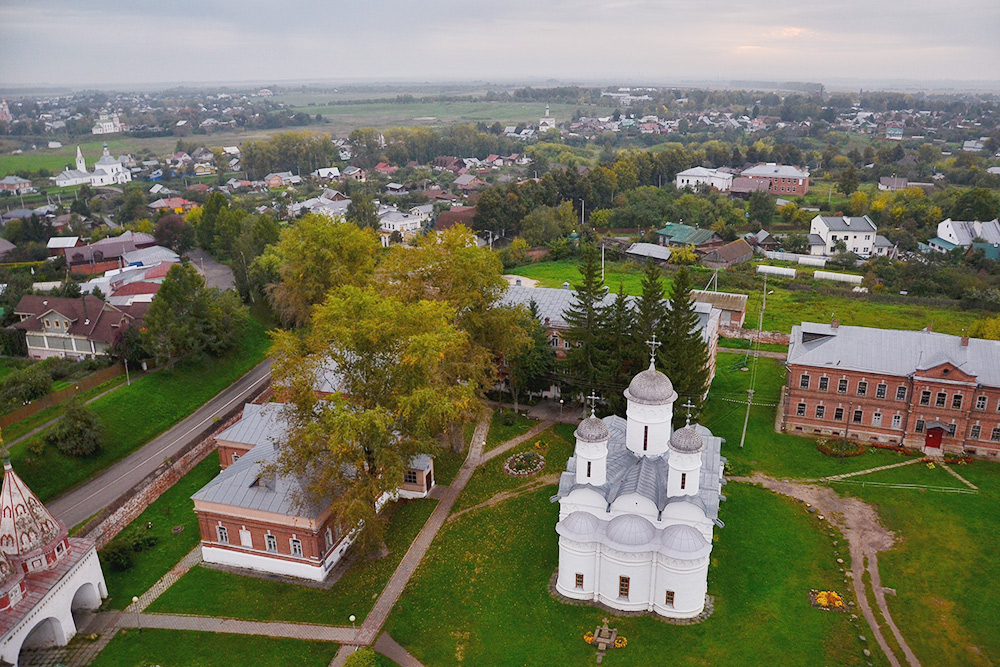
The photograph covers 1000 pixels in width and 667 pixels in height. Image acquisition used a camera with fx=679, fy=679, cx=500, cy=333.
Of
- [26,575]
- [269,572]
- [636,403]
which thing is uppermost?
[636,403]

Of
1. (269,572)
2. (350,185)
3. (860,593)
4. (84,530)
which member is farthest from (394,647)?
(350,185)

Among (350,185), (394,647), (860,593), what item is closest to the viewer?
(394,647)

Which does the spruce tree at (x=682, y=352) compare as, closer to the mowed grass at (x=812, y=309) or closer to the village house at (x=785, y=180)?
the mowed grass at (x=812, y=309)

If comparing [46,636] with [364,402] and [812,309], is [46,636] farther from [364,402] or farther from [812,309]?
[812,309]

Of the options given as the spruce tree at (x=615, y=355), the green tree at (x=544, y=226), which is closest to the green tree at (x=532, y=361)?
the spruce tree at (x=615, y=355)

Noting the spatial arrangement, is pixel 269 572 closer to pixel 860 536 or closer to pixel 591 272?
pixel 591 272

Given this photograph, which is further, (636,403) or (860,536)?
(860,536)
